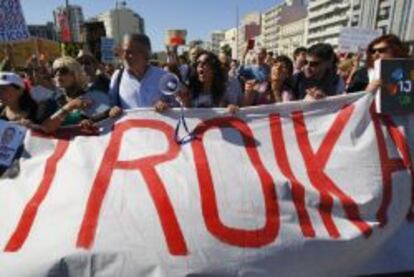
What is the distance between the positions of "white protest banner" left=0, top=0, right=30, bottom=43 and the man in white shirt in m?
2.49

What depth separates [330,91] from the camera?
4609 mm

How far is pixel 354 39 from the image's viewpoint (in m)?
8.68

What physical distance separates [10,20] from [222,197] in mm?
3872

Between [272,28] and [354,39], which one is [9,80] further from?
[272,28]

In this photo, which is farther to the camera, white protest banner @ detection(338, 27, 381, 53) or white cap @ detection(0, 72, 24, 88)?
white protest banner @ detection(338, 27, 381, 53)

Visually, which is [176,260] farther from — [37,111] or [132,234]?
[37,111]

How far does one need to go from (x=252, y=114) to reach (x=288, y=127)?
0.28 metres

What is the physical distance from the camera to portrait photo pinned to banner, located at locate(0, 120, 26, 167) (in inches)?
147

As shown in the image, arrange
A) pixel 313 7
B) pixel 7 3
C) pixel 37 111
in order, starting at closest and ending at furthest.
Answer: pixel 37 111 → pixel 7 3 → pixel 313 7

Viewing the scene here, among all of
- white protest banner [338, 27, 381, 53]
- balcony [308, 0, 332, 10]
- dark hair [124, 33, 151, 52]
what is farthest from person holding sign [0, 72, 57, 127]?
balcony [308, 0, 332, 10]

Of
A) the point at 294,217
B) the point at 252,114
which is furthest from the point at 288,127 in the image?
the point at 294,217

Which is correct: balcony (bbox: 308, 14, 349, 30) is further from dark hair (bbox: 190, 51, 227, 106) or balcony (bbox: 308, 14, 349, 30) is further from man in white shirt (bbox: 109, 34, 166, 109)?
man in white shirt (bbox: 109, 34, 166, 109)

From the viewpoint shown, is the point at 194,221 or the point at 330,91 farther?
the point at 330,91

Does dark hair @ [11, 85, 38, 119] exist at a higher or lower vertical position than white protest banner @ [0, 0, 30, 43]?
lower
